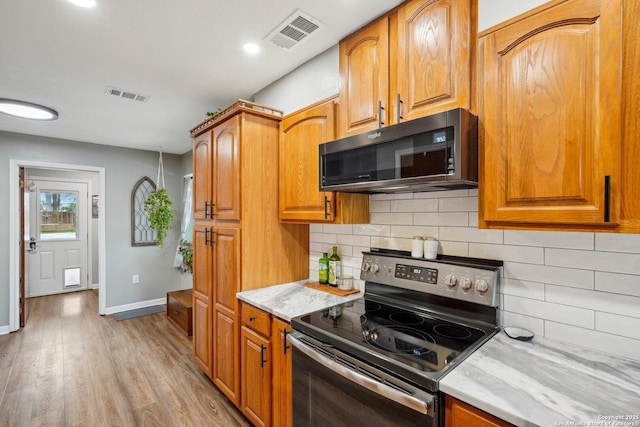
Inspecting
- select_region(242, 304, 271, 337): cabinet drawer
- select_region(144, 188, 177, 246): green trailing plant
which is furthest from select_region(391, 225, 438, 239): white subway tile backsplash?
select_region(144, 188, 177, 246): green trailing plant

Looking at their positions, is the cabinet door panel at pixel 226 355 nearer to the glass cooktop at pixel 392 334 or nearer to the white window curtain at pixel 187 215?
the glass cooktop at pixel 392 334

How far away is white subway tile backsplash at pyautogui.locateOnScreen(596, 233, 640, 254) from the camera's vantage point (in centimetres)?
110

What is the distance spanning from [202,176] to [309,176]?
3.60 feet

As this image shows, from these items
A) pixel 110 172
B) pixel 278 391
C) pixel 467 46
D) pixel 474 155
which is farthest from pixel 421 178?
pixel 110 172

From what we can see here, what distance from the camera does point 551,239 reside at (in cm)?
128

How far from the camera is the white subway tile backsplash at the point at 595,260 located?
1.11m

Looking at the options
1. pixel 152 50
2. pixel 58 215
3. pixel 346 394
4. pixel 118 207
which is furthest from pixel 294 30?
pixel 58 215

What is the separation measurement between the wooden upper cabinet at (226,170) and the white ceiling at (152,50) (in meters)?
0.45

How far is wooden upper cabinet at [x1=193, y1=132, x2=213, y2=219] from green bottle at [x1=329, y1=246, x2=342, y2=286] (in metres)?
1.03

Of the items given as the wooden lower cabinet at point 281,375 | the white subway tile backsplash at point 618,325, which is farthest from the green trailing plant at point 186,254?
the white subway tile backsplash at point 618,325

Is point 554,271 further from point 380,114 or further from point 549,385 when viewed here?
point 380,114

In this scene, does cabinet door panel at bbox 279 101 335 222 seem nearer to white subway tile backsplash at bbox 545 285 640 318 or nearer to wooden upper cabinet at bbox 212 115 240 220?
wooden upper cabinet at bbox 212 115 240 220

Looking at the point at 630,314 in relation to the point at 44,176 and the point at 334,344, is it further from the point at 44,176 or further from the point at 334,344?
the point at 44,176

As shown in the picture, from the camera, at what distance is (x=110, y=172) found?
14.4ft
